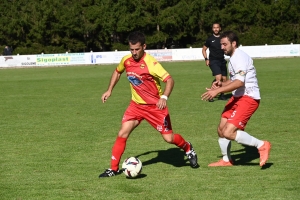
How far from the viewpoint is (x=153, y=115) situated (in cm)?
750

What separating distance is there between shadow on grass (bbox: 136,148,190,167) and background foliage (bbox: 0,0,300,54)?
52.2 metres

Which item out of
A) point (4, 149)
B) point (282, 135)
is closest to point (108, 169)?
point (4, 149)

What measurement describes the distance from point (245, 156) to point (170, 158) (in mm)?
1220

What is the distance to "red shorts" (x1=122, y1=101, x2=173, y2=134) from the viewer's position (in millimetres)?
7473

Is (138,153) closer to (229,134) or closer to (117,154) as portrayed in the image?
(117,154)

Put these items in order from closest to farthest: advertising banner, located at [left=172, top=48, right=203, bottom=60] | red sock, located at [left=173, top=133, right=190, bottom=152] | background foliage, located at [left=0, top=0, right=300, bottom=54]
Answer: red sock, located at [left=173, top=133, right=190, bottom=152], advertising banner, located at [left=172, top=48, right=203, bottom=60], background foliage, located at [left=0, top=0, right=300, bottom=54]

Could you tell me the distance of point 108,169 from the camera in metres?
7.34

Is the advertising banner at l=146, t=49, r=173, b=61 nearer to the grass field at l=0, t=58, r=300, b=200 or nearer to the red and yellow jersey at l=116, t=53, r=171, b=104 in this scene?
the grass field at l=0, t=58, r=300, b=200

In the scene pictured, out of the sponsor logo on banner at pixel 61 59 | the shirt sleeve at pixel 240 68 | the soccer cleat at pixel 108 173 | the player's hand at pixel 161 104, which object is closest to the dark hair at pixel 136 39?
the player's hand at pixel 161 104

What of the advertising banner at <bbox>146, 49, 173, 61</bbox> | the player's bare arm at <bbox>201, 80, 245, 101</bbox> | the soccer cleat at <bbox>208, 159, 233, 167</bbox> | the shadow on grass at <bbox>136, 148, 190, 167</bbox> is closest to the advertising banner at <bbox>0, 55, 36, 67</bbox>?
the advertising banner at <bbox>146, 49, 173, 61</bbox>

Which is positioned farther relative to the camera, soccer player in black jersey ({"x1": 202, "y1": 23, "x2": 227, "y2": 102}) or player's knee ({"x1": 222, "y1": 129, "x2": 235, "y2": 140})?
soccer player in black jersey ({"x1": 202, "y1": 23, "x2": 227, "y2": 102})

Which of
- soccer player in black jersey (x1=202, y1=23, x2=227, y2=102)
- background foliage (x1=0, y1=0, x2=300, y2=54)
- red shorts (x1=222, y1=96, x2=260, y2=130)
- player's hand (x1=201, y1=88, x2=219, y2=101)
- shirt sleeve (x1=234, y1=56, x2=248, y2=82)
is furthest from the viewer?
background foliage (x1=0, y1=0, x2=300, y2=54)

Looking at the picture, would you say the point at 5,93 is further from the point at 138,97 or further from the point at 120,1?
the point at 120,1

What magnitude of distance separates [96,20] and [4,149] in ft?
178
